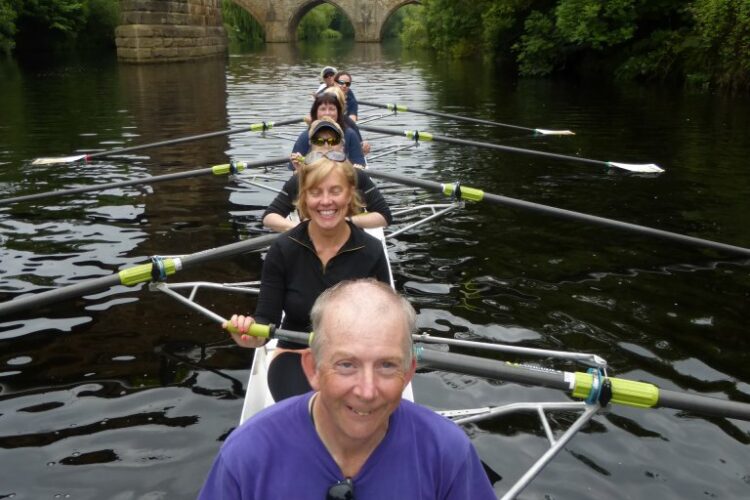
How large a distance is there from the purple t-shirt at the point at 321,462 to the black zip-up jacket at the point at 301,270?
1753 millimetres

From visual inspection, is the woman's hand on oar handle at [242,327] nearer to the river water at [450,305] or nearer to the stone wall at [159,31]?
the river water at [450,305]

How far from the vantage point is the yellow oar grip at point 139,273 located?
448 cm

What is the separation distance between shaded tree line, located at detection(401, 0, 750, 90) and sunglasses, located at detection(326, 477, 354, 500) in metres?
21.0

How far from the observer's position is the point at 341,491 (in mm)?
1712

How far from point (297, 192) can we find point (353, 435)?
377 centimetres

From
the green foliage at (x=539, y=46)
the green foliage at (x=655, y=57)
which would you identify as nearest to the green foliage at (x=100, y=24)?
the green foliage at (x=539, y=46)

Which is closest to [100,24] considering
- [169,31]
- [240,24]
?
[169,31]

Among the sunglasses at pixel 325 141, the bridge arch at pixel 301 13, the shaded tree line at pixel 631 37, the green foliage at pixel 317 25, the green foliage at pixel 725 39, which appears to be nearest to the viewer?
the sunglasses at pixel 325 141

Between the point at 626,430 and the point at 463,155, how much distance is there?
8997 millimetres

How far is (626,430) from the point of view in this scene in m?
4.30

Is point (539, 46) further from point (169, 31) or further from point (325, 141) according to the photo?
point (325, 141)

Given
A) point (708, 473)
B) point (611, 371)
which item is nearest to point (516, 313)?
point (611, 371)

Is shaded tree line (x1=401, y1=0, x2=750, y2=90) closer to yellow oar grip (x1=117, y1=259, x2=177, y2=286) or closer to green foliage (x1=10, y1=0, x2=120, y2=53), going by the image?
yellow oar grip (x1=117, y1=259, x2=177, y2=286)

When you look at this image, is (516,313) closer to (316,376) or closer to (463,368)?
(463,368)
